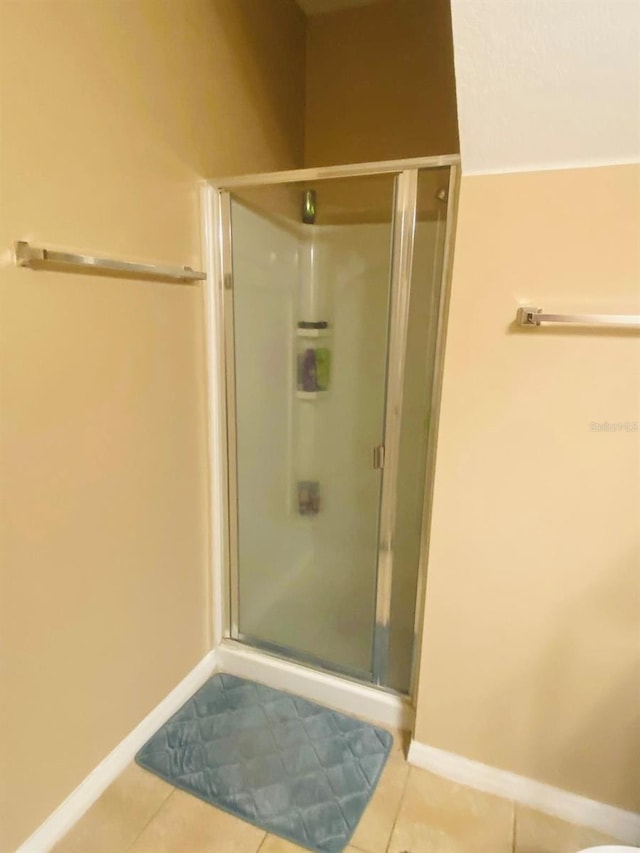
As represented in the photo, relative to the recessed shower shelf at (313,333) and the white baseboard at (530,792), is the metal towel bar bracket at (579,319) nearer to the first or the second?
the recessed shower shelf at (313,333)

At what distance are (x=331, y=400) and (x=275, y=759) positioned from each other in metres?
1.31

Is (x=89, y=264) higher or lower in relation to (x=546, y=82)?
lower

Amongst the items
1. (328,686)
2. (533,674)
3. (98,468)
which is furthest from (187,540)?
(533,674)

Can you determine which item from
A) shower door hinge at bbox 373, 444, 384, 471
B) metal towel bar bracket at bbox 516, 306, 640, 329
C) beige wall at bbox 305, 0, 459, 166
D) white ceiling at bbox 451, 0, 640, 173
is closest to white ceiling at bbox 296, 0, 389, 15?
beige wall at bbox 305, 0, 459, 166

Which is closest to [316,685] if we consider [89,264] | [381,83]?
[89,264]

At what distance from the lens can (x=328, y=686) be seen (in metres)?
1.80

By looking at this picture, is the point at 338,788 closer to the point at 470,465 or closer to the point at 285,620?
the point at 285,620

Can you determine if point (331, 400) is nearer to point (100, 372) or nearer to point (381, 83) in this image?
point (100, 372)

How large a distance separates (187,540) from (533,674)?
1.12 metres

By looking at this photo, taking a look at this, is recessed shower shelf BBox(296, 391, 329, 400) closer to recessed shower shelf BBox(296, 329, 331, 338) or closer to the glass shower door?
the glass shower door

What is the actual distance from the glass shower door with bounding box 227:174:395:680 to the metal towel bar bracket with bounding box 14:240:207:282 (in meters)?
0.28

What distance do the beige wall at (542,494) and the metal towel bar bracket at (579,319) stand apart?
32 millimetres

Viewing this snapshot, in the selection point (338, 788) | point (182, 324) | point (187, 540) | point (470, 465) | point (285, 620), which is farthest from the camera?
point (285, 620)

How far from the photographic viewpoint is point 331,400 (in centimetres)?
226
